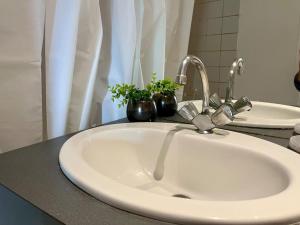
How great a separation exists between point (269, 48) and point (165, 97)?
1.36 ft

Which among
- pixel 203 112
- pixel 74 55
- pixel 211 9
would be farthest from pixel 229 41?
pixel 74 55

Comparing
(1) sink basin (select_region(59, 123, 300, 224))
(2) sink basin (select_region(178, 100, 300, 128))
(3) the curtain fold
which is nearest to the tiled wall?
(2) sink basin (select_region(178, 100, 300, 128))

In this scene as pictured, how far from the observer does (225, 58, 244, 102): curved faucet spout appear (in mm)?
951

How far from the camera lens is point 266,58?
91 cm

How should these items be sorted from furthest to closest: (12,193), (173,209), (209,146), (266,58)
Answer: (266,58)
(209,146)
(12,193)
(173,209)

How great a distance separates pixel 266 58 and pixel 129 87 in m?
0.49

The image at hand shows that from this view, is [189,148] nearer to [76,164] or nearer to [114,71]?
[76,164]

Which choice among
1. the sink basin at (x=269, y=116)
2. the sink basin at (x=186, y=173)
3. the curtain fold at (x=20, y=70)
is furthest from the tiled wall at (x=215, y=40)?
the curtain fold at (x=20, y=70)

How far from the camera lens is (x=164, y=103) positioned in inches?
42.0

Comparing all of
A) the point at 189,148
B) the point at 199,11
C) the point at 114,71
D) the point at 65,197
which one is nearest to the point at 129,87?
the point at 114,71

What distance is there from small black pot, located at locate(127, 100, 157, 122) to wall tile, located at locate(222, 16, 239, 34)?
0.38 m

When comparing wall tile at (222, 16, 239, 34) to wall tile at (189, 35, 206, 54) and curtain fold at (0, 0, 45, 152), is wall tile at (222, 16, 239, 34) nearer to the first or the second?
wall tile at (189, 35, 206, 54)

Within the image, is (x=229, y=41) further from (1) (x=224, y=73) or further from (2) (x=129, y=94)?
(2) (x=129, y=94)

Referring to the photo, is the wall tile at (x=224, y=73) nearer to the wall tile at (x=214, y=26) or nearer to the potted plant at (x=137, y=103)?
the wall tile at (x=214, y=26)
